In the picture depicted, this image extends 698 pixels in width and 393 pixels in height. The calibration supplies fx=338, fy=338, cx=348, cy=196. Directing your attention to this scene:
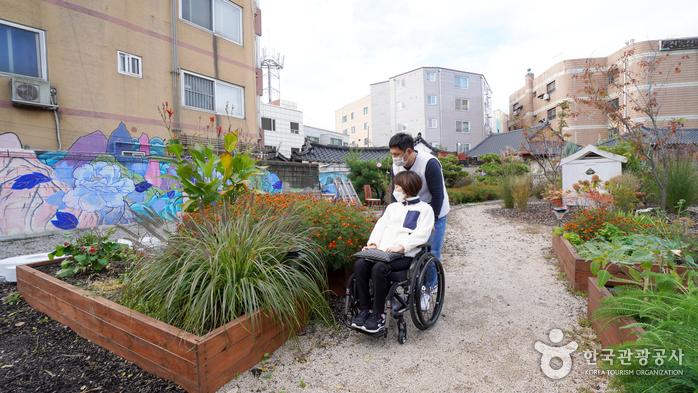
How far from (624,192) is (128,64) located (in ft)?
35.2

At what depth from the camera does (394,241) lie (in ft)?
8.36

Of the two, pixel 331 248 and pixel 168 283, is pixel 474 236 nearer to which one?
pixel 331 248

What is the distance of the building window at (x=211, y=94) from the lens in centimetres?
936

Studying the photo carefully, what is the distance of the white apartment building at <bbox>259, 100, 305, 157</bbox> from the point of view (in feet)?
75.9

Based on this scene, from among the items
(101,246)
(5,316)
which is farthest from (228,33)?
(5,316)

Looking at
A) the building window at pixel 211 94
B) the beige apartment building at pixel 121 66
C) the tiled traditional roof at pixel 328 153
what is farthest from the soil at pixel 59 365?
the tiled traditional roof at pixel 328 153

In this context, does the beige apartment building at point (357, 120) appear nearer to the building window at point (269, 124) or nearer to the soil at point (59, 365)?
the building window at point (269, 124)

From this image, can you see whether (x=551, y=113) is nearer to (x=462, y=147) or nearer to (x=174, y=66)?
(x=462, y=147)

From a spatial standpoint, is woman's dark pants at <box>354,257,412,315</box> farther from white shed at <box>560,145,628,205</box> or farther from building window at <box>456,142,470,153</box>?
building window at <box>456,142,470,153</box>

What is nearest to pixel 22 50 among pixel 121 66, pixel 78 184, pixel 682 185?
pixel 121 66

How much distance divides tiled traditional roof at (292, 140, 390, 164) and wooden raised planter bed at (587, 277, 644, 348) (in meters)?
12.3

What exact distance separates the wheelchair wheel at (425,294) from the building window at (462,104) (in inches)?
1367

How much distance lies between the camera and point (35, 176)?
5.67m

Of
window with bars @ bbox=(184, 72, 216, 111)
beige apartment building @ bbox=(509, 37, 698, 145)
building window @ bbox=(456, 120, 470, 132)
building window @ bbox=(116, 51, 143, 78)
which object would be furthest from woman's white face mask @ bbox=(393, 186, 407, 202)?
building window @ bbox=(456, 120, 470, 132)
